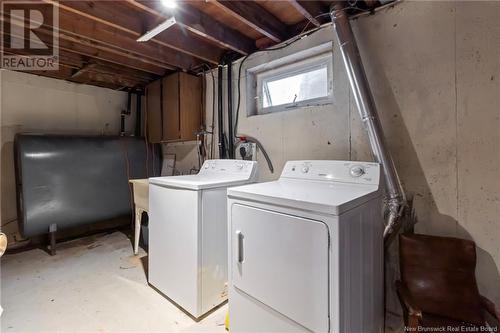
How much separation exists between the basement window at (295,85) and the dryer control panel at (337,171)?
2.05ft

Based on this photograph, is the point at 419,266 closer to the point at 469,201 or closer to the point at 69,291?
the point at 469,201

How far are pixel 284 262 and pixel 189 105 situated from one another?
224 centimetres

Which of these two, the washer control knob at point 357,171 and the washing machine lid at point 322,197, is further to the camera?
the washer control knob at point 357,171

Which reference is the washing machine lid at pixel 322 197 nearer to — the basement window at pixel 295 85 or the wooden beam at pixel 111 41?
the basement window at pixel 295 85

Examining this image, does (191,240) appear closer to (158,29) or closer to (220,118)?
(220,118)

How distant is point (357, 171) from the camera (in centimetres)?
141

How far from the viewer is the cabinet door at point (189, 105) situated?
2.74 meters

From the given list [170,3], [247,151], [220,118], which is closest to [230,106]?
[220,118]

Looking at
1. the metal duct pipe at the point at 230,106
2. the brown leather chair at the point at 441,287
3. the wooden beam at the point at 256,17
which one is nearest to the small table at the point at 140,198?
A: the metal duct pipe at the point at 230,106

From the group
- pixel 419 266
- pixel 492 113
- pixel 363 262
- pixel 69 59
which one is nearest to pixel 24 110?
pixel 69 59

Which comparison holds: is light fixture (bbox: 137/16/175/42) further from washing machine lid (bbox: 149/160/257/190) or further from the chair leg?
the chair leg

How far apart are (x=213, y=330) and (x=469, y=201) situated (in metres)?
1.77

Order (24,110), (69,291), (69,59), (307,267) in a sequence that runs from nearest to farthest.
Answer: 1. (307,267)
2. (69,291)
3. (69,59)
4. (24,110)

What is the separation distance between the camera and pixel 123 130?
360 cm
